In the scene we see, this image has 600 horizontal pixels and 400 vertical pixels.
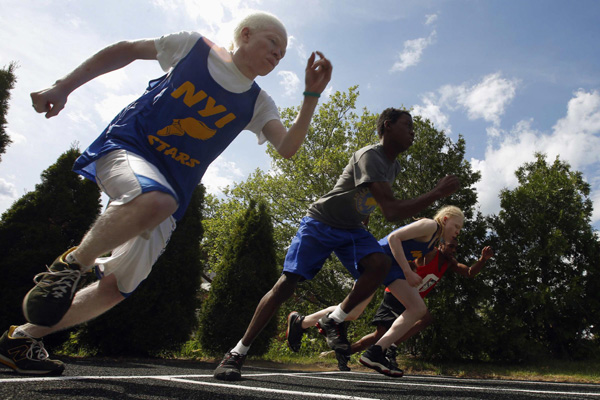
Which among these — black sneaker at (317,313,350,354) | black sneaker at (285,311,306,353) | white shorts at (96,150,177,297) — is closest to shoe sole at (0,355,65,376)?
white shorts at (96,150,177,297)

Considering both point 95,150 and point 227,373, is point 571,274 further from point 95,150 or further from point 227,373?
point 95,150

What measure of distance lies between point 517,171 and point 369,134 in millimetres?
5625

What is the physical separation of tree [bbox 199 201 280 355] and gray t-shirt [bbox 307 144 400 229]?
5.03m

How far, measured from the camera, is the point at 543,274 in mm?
8914

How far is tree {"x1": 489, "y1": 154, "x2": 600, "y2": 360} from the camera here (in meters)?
8.23

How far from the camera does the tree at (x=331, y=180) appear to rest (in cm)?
923

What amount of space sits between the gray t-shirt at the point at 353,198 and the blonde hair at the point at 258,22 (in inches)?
45.8

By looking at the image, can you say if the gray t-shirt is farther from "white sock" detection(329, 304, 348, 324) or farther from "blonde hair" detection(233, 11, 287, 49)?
"blonde hair" detection(233, 11, 287, 49)

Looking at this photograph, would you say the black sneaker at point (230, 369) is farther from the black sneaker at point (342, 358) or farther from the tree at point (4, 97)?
the tree at point (4, 97)

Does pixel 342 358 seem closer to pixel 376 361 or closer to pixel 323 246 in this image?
pixel 376 361

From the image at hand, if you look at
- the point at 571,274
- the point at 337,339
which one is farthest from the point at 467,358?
the point at 337,339

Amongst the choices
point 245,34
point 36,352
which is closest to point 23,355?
point 36,352

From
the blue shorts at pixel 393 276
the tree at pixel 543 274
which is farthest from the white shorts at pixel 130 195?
the tree at pixel 543 274

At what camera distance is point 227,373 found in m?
2.54
